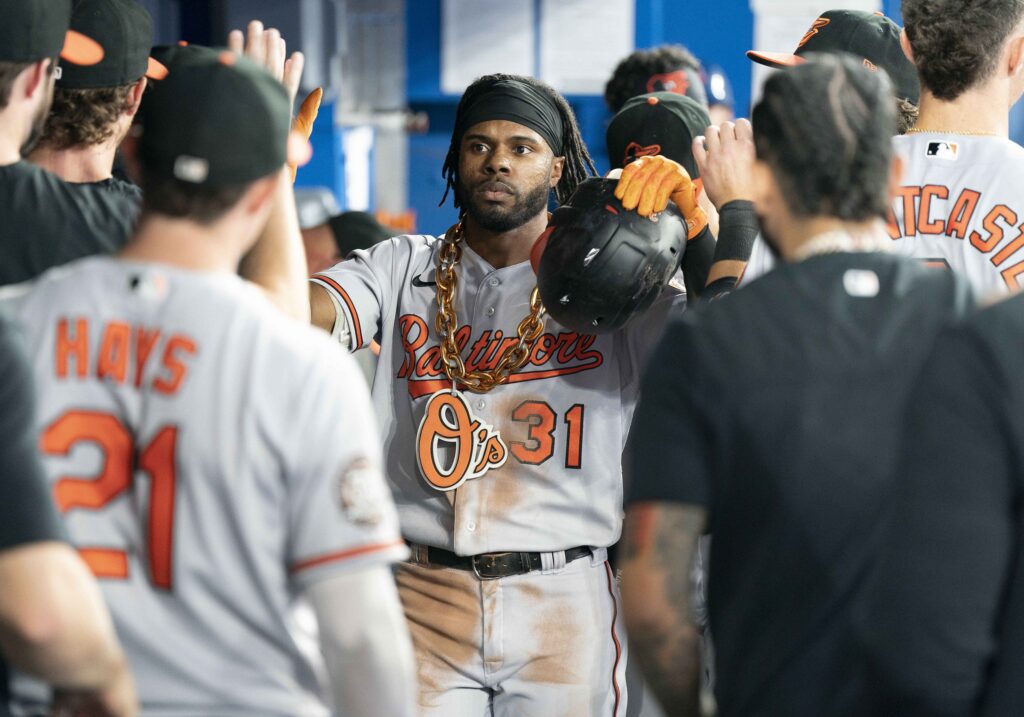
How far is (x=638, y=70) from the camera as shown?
539 cm

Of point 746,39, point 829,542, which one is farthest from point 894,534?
point 746,39

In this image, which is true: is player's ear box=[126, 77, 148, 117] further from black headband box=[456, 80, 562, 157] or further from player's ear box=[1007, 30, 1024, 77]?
player's ear box=[1007, 30, 1024, 77]

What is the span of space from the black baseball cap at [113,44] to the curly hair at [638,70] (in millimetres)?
2640

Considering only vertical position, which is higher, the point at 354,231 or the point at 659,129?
the point at 659,129

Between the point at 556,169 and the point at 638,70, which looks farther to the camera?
the point at 638,70

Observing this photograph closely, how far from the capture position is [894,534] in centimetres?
164

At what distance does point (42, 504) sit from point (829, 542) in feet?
3.41

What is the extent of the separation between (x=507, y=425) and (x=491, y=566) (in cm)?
34

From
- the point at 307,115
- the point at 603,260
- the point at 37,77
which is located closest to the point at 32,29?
the point at 37,77

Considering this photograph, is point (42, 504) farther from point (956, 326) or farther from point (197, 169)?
point (956, 326)

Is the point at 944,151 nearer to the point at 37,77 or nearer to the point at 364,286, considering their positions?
the point at 364,286

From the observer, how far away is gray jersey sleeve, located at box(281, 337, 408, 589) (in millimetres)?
1753

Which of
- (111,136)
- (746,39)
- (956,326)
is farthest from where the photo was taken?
(746,39)

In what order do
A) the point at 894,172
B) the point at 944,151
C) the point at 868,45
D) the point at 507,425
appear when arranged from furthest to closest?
1. the point at 868,45
2. the point at 507,425
3. the point at 944,151
4. the point at 894,172
